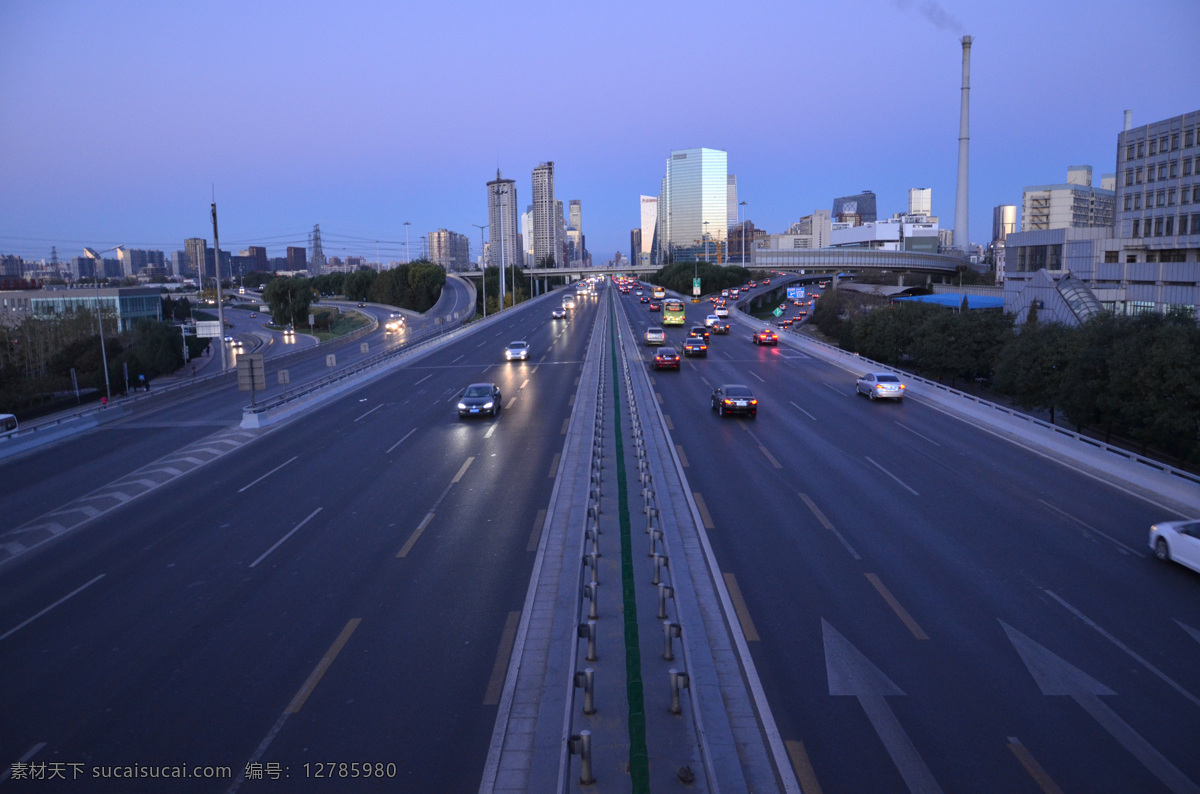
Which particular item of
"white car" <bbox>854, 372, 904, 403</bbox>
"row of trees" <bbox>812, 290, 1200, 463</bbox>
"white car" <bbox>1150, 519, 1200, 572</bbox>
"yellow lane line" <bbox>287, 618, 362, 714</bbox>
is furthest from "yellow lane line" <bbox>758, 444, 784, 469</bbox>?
"row of trees" <bbox>812, 290, 1200, 463</bbox>

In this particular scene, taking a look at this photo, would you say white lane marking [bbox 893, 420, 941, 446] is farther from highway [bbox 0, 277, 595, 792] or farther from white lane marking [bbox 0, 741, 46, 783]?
white lane marking [bbox 0, 741, 46, 783]

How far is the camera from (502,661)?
31.3 feet

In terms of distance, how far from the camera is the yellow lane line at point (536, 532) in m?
13.8

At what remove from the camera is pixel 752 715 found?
8.12 meters

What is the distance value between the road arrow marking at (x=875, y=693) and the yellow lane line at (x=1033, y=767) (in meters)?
0.99

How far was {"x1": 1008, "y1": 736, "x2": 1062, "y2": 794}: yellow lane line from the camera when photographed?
7105 millimetres

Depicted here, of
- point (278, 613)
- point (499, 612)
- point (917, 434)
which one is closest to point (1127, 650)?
point (499, 612)

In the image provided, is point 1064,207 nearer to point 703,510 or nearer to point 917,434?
point 917,434

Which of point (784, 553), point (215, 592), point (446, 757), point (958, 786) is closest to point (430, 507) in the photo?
point (215, 592)

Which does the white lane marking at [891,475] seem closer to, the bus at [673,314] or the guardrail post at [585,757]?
the guardrail post at [585,757]

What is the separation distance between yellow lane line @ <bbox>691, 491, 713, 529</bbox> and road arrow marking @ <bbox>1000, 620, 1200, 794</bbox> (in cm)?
568

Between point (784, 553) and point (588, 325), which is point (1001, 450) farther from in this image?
point (588, 325)

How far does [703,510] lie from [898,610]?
215 inches

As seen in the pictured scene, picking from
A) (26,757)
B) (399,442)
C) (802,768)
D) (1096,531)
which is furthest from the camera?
(399,442)
